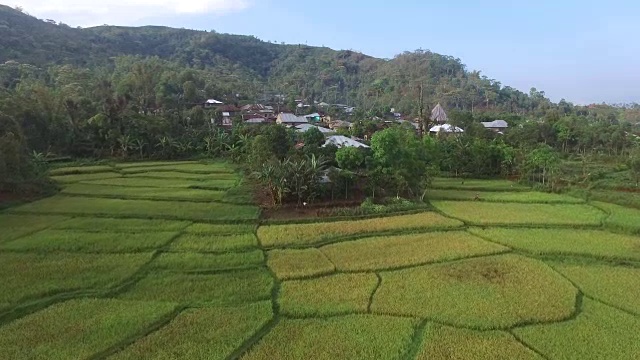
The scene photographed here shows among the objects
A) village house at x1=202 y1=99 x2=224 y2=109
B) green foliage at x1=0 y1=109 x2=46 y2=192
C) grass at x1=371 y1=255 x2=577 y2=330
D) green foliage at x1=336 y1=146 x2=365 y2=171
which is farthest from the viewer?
village house at x1=202 y1=99 x2=224 y2=109

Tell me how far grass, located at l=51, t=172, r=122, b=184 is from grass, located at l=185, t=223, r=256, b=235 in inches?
630

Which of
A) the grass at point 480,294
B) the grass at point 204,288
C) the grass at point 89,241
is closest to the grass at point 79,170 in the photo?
the grass at point 89,241

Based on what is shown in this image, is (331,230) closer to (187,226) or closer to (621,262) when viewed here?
(187,226)

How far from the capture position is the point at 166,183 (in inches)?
1380

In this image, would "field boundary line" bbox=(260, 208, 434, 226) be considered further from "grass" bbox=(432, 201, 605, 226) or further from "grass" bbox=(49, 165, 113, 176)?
"grass" bbox=(49, 165, 113, 176)

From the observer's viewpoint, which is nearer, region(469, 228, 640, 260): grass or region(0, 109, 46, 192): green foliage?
region(469, 228, 640, 260): grass

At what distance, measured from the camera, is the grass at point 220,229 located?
23141 mm

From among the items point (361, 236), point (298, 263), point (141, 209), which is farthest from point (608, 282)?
point (141, 209)

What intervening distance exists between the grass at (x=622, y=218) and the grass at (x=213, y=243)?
18288mm

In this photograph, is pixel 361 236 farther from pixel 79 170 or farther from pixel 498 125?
pixel 498 125

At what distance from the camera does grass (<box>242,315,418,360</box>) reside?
12.8 metres

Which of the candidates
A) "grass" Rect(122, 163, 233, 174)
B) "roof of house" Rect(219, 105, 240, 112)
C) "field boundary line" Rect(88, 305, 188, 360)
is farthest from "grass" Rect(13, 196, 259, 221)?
"roof of house" Rect(219, 105, 240, 112)

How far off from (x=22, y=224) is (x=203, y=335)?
50.4ft

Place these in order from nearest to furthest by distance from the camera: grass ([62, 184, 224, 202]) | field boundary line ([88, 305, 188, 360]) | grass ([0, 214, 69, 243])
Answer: field boundary line ([88, 305, 188, 360])
grass ([0, 214, 69, 243])
grass ([62, 184, 224, 202])
